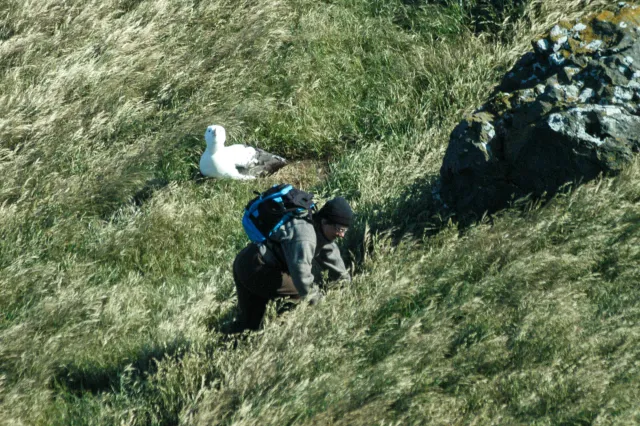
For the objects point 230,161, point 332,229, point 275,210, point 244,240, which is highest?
point 275,210

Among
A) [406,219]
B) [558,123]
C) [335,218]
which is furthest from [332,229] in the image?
[558,123]

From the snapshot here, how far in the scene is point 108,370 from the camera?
6.04 meters

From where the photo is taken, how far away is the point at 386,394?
491cm

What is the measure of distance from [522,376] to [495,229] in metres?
1.71

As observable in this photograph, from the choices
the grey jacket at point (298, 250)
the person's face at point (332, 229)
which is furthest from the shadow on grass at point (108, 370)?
the person's face at point (332, 229)

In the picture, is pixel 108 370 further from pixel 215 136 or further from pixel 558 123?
pixel 558 123

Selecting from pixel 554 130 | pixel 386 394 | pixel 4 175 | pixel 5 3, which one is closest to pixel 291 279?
pixel 386 394

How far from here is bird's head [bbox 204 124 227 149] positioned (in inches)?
344

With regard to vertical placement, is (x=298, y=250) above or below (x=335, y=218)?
below

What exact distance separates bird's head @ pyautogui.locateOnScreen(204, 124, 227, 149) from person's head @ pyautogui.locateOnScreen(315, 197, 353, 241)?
126 inches

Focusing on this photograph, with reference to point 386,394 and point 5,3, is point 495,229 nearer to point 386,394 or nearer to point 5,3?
point 386,394

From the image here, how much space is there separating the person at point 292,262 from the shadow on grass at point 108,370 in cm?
57

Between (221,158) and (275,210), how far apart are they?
3.14m

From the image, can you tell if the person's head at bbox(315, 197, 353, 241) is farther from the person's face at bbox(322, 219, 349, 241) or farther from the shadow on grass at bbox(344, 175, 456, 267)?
the shadow on grass at bbox(344, 175, 456, 267)
